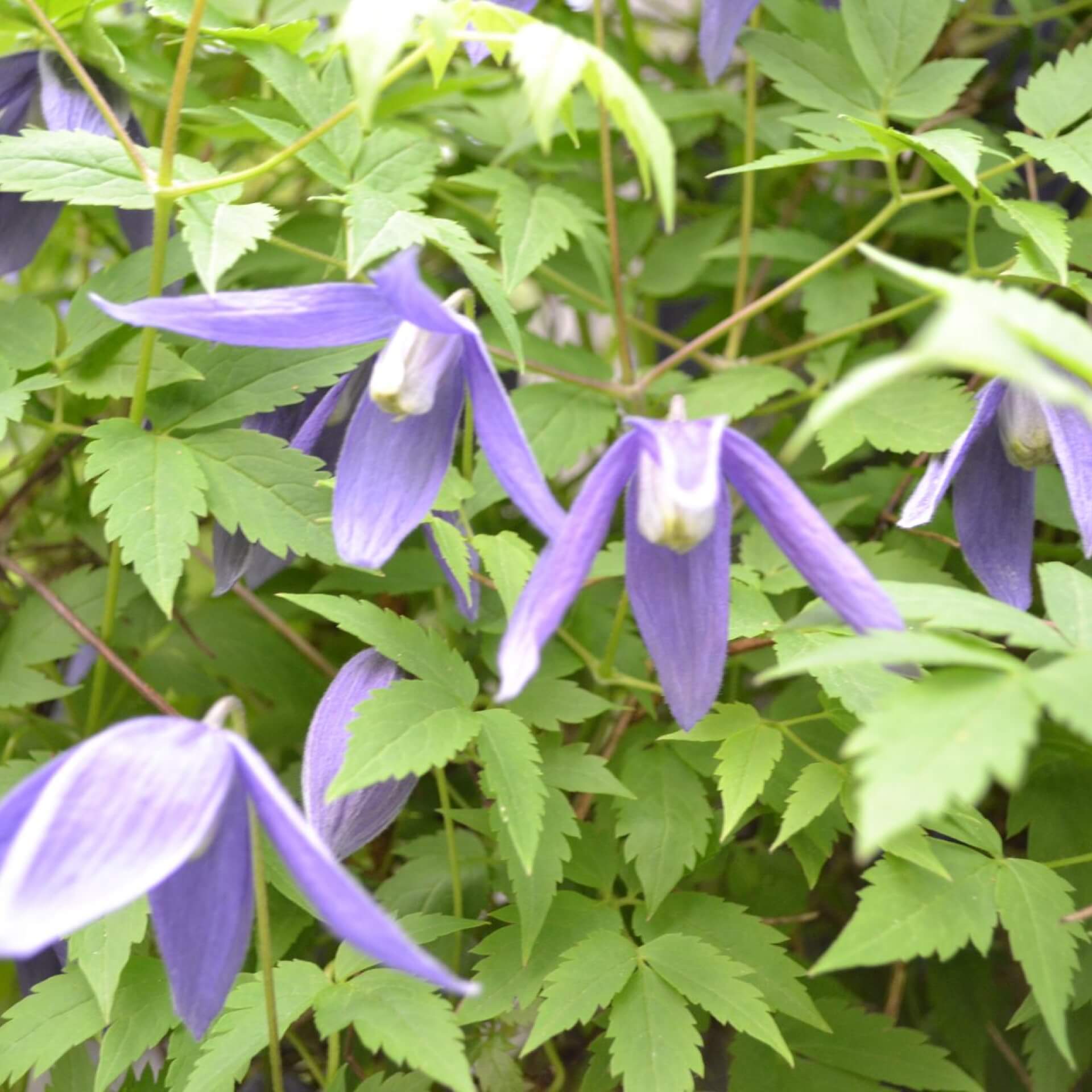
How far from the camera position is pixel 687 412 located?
94 centimetres

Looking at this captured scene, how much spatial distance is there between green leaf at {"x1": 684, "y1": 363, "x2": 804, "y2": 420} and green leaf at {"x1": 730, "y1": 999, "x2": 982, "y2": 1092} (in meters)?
0.46

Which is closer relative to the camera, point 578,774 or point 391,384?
point 391,384

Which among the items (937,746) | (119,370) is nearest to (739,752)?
(937,746)

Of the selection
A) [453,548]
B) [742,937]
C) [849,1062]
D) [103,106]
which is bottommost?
[849,1062]

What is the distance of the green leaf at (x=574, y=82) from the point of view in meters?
0.47

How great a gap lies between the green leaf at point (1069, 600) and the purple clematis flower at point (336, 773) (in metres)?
0.37

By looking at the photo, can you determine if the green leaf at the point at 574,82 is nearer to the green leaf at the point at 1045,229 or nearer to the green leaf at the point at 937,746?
the green leaf at the point at 937,746

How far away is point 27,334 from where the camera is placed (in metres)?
0.82

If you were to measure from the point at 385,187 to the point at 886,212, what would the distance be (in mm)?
374

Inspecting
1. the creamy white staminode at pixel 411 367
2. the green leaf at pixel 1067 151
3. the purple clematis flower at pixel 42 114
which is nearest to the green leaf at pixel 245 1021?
the creamy white staminode at pixel 411 367

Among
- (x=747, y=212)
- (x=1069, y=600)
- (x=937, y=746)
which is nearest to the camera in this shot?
(x=937, y=746)

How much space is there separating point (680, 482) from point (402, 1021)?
0.33 meters

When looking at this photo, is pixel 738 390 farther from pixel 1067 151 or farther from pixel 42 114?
pixel 42 114

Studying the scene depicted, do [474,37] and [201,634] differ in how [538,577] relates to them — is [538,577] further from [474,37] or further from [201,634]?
[201,634]
